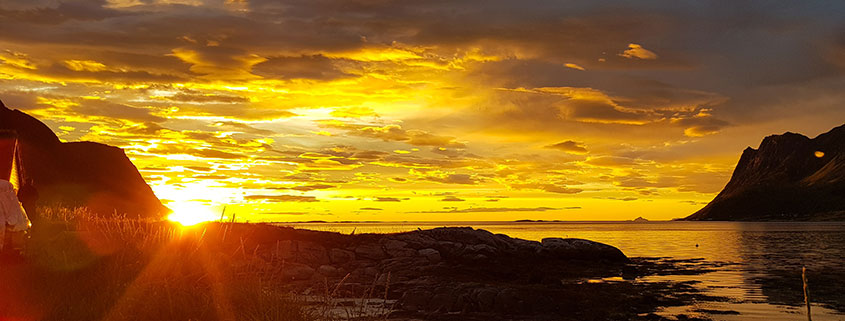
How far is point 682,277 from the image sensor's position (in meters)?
31.8

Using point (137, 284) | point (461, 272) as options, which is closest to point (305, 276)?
point (461, 272)

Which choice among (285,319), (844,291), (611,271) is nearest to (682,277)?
(611,271)

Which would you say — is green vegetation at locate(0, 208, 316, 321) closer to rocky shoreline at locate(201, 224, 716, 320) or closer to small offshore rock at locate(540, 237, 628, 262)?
rocky shoreline at locate(201, 224, 716, 320)

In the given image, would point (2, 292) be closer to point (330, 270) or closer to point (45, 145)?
point (330, 270)

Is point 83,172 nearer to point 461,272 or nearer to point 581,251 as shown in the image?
point 581,251

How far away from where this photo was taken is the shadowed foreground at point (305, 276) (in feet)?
34.9

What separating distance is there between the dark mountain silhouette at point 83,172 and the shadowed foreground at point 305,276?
226ft

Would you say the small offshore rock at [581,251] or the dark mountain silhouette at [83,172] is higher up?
the dark mountain silhouette at [83,172]

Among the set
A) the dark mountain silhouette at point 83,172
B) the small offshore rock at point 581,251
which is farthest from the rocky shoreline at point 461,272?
the dark mountain silhouette at point 83,172

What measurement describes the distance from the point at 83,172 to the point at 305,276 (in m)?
104

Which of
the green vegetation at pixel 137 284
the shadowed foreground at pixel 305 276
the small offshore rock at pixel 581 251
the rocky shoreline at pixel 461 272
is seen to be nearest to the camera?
the green vegetation at pixel 137 284

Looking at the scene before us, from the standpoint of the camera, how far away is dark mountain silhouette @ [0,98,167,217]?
97688 mm

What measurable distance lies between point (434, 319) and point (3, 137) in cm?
1088

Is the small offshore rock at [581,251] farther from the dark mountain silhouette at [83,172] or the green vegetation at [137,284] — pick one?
the dark mountain silhouette at [83,172]
